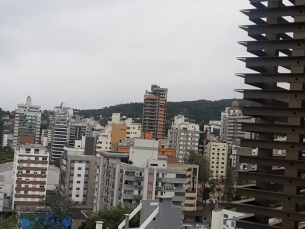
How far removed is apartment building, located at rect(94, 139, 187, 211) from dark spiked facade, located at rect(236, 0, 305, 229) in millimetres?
29372

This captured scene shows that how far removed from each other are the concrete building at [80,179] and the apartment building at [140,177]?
1045 centimetres

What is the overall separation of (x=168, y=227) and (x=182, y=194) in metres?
31.2

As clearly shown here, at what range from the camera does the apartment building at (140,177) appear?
44062 millimetres

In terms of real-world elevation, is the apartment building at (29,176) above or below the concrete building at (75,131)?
below

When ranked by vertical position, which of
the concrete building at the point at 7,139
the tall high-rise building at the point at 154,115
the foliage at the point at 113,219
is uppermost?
the tall high-rise building at the point at 154,115

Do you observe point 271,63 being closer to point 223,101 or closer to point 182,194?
point 182,194

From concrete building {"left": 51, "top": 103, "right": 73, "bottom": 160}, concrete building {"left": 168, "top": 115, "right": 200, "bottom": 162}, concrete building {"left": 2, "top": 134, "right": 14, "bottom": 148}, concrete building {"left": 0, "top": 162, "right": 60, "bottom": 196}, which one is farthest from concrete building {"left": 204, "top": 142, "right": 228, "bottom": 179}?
concrete building {"left": 2, "top": 134, "right": 14, "bottom": 148}

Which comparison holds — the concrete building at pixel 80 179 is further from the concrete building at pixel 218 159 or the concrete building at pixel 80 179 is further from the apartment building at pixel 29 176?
the concrete building at pixel 218 159

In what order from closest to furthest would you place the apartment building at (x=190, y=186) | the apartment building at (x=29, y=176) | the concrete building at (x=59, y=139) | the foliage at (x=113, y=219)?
the foliage at (x=113, y=219)
the apartment building at (x=29, y=176)
the apartment building at (x=190, y=186)
the concrete building at (x=59, y=139)

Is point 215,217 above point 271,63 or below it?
below

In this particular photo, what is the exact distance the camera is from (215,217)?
37312 mm

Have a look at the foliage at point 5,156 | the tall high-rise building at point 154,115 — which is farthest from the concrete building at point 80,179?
the tall high-rise building at point 154,115

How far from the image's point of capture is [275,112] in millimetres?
14539

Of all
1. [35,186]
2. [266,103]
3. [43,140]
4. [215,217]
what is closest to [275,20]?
[266,103]
